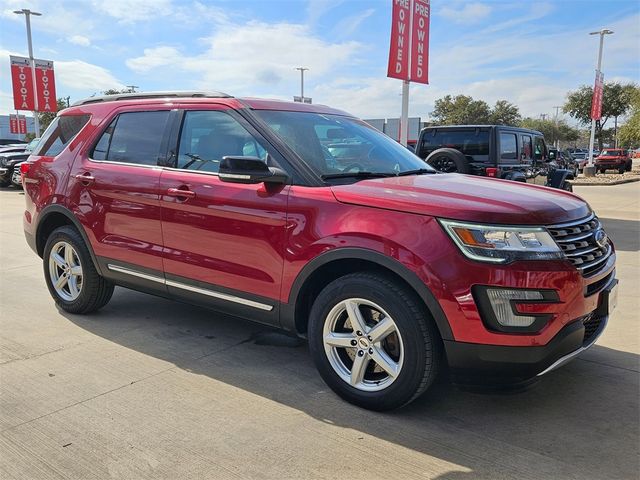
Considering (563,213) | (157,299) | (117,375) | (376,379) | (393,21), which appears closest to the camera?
(563,213)

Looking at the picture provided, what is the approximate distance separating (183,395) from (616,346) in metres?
3.25

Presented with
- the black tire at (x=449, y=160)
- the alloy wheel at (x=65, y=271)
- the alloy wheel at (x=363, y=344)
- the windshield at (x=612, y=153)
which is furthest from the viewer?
the windshield at (x=612, y=153)

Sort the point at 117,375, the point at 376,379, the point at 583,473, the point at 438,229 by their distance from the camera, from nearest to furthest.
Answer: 1. the point at 583,473
2. the point at 438,229
3. the point at 376,379
4. the point at 117,375

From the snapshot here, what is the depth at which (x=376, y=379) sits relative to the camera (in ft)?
10.2

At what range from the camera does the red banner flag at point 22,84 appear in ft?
74.1

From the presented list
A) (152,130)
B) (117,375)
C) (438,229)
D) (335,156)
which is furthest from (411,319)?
(152,130)

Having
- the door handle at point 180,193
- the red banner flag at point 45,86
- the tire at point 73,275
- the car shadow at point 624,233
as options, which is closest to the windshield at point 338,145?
the door handle at point 180,193

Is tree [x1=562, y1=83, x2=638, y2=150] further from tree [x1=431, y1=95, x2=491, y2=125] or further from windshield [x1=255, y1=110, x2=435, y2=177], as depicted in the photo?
windshield [x1=255, y1=110, x2=435, y2=177]

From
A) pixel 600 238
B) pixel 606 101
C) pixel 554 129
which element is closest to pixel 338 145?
pixel 600 238

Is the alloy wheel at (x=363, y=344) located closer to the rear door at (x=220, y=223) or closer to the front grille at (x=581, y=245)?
the rear door at (x=220, y=223)

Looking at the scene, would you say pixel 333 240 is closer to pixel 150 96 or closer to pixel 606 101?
pixel 150 96

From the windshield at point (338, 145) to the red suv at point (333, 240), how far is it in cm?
2

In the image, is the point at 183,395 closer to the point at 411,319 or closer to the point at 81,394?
the point at 81,394

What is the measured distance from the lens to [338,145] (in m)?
3.80
